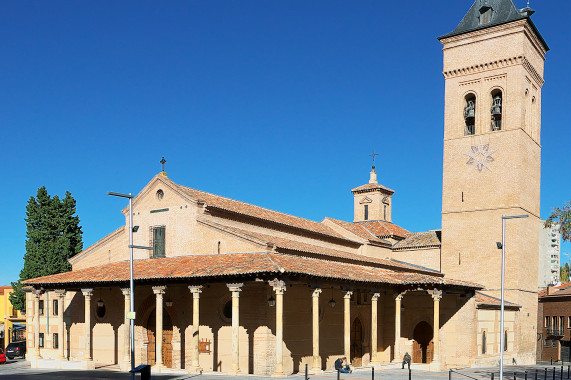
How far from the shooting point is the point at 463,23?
5016cm

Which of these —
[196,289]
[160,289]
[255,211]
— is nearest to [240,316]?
[196,289]

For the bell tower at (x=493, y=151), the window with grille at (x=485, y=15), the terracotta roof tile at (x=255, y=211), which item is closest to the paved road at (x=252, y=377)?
the terracotta roof tile at (x=255, y=211)

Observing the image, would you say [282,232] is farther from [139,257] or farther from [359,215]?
[359,215]

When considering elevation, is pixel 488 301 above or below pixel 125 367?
above

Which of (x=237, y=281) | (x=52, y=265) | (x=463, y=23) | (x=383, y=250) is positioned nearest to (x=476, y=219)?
(x=383, y=250)

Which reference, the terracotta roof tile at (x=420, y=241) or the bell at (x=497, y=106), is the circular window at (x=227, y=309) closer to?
the terracotta roof tile at (x=420, y=241)

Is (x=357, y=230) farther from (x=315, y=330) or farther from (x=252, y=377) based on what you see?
(x=252, y=377)

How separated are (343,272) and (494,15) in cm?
2681

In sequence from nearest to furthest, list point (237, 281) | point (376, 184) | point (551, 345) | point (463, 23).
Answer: point (237, 281) < point (463, 23) < point (376, 184) < point (551, 345)

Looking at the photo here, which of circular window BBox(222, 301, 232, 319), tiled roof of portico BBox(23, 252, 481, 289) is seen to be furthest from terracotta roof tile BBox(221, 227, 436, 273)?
circular window BBox(222, 301, 232, 319)

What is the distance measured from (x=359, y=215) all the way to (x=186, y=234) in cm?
2693

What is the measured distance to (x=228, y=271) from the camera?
28766mm

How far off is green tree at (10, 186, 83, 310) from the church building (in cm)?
542

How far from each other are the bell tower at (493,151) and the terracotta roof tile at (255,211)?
10.2m
